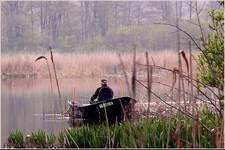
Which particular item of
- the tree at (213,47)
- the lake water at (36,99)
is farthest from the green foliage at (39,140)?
the lake water at (36,99)

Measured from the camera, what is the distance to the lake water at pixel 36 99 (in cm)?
1185

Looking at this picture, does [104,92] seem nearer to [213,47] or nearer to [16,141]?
[16,141]

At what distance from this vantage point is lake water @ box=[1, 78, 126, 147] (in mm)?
11852

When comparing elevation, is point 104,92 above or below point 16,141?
above

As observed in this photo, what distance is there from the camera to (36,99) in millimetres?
18047

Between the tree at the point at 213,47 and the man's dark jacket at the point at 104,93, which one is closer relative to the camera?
the tree at the point at 213,47

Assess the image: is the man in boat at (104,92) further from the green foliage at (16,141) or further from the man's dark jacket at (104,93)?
the green foliage at (16,141)

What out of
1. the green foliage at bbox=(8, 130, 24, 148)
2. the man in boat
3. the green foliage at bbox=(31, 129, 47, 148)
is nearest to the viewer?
the green foliage at bbox=(31, 129, 47, 148)

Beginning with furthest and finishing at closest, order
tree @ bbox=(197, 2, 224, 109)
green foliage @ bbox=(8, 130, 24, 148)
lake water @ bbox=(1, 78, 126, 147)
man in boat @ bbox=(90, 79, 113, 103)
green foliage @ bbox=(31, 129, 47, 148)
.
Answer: lake water @ bbox=(1, 78, 126, 147), man in boat @ bbox=(90, 79, 113, 103), green foliage @ bbox=(8, 130, 24, 148), green foliage @ bbox=(31, 129, 47, 148), tree @ bbox=(197, 2, 224, 109)

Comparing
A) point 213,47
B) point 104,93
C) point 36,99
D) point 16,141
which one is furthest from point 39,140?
point 36,99

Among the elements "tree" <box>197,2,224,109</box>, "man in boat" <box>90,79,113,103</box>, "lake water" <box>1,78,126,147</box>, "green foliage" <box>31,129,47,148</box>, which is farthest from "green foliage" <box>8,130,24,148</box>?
"man in boat" <box>90,79,113,103</box>

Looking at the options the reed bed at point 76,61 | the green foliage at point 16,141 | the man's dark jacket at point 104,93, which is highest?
the reed bed at point 76,61

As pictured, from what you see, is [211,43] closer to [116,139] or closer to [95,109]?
[116,139]

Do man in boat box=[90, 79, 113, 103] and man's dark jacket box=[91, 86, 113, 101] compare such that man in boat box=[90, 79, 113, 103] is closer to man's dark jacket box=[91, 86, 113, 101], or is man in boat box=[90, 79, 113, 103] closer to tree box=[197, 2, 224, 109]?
man's dark jacket box=[91, 86, 113, 101]
